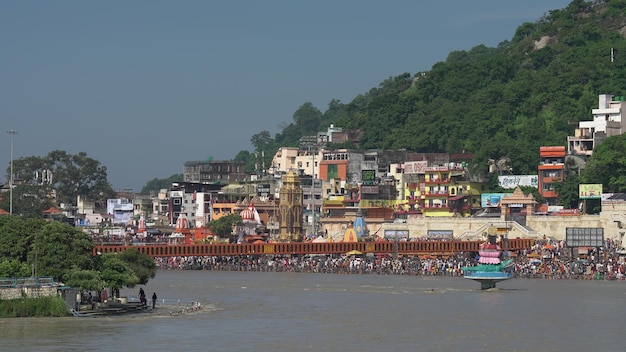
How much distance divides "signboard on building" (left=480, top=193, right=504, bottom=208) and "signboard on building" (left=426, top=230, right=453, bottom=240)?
32.5ft

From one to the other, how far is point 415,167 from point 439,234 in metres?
27.4

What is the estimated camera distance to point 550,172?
525 feet

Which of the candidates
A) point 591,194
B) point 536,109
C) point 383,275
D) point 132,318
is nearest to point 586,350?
point 132,318

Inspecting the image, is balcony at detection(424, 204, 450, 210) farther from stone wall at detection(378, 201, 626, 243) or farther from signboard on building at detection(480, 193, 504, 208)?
stone wall at detection(378, 201, 626, 243)

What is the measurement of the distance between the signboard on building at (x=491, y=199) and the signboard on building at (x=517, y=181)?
4058 mm

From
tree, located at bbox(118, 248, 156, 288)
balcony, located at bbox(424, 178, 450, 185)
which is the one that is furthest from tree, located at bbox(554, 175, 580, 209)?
tree, located at bbox(118, 248, 156, 288)

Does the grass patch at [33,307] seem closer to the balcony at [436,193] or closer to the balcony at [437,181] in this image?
the balcony at [436,193]

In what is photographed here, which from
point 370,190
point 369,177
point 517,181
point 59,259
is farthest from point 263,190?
point 59,259

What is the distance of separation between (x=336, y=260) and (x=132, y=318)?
66819 mm

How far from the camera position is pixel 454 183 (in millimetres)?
167375

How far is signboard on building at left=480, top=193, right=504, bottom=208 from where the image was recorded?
158875mm

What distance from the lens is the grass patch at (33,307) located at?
69438mm

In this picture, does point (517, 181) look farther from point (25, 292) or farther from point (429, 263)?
point (25, 292)

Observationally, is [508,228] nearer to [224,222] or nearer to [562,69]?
[224,222]
